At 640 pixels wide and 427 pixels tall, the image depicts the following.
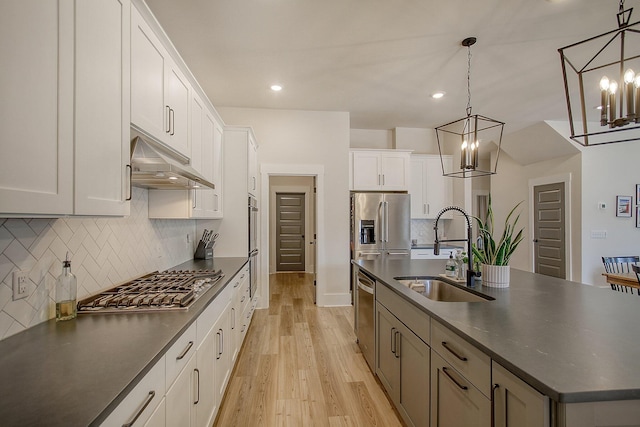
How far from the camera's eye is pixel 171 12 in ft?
7.29

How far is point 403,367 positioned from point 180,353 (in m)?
1.31

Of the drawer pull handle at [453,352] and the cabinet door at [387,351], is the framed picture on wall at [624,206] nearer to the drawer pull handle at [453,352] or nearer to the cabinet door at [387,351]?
the cabinet door at [387,351]

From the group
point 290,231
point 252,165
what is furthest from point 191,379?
point 290,231

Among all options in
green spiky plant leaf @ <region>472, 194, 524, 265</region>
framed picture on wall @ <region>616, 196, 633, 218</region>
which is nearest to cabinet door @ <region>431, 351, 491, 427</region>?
green spiky plant leaf @ <region>472, 194, 524, 265</region>

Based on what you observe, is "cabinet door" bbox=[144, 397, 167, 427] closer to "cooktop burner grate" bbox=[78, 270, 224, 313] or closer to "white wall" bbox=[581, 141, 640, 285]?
"cooktop burner grate" bbox=[78, 270, 224, 313]

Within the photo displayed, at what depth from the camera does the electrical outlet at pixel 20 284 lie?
1.11 meters

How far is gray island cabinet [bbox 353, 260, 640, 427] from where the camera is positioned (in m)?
0.80

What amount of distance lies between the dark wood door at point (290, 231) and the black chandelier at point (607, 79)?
533cm

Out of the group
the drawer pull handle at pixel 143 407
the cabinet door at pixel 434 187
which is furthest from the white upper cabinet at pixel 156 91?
the cabinet door at pixel 434 187

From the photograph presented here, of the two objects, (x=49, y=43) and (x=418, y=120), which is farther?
(x=418, y=120)

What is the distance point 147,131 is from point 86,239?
66 centimetres

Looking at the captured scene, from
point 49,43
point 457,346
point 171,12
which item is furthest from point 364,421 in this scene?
point 171,12

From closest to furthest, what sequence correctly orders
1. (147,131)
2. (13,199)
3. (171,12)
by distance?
(13,199)
(147,131)
(171,12)

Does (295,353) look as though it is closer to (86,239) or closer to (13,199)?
(86,239)
